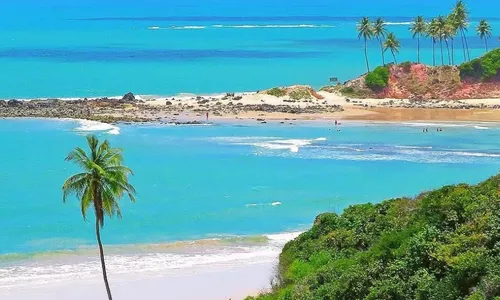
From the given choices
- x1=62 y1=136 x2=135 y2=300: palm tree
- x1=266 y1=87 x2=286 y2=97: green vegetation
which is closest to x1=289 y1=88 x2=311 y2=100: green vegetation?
x1=266 y1=87 x2=286 y2=97: green vegetation

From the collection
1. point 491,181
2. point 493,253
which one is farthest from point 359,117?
point 493,253

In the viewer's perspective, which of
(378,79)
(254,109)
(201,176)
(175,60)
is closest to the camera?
(201,176)

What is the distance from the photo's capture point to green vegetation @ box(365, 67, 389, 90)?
99188 millimetres

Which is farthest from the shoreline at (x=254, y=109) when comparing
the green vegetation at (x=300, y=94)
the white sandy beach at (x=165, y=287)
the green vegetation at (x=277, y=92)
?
the white sandy beach at (x=165, y=287)

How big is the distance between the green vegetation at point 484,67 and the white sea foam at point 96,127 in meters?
42.1

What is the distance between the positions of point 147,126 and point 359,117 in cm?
2160

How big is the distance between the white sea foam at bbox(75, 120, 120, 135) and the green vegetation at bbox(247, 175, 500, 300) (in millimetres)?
49656

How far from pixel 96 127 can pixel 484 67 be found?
44.8m

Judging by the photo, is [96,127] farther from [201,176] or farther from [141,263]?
[141,263]

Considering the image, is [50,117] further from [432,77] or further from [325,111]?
[432,77]

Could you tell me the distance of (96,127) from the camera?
269 feet

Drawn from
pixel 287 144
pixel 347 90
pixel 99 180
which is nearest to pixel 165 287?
pixel 99 180

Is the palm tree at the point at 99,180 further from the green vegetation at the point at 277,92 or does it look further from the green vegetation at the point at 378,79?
the green vegetation at the point at 378,79

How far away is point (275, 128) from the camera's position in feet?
272
